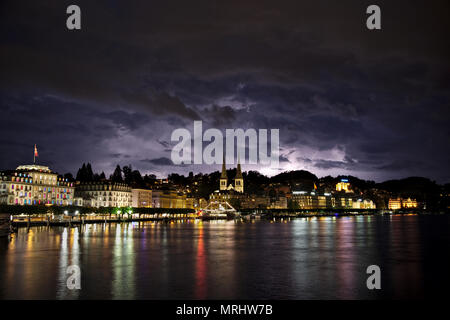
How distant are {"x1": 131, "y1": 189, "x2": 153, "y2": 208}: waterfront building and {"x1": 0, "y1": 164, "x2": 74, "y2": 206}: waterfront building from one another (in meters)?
32.0

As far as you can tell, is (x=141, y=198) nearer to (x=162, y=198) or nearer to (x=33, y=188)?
(x=162, y=198)

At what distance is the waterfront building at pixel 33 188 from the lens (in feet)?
371

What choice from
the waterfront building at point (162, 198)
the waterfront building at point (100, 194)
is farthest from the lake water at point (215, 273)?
the waterfront building at point (162, 198)

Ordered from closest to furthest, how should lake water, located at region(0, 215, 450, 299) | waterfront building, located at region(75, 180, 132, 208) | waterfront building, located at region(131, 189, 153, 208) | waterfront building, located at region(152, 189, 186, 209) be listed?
1. lake water, located at region(0, 215, 450, 299)
2. waterfront building, located at region(75, 180, 132, 208)
3. waterfront building, located at region(131, 189, 153, 208)
4. waterfront building, located at region(152, 189, 186, 209)

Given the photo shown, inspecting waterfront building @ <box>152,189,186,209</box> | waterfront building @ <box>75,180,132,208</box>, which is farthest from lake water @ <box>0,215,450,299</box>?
waterfront building @ <box>152,189,186,209</box>

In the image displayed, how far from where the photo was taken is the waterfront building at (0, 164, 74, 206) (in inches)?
4449

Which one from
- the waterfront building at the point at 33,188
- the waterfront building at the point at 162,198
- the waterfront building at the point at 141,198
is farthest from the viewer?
the waterfront building at the point at 162,198

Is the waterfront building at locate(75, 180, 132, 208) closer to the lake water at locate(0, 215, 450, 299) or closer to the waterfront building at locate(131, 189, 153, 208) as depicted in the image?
the waterfront building at locate(131, 189, 153, 208)

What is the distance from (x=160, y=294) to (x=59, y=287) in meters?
5.54

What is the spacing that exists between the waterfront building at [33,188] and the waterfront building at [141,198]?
32.0m

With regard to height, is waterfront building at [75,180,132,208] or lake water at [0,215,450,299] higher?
waterfront building at [75,180,132,208]

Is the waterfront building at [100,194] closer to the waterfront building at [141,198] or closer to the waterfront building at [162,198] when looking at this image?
the waterfront building at [141,198]
